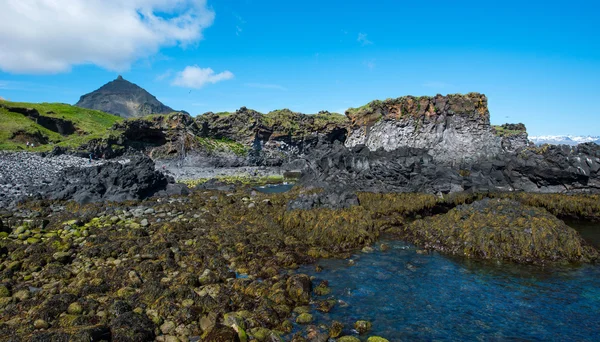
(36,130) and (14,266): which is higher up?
(36,130)

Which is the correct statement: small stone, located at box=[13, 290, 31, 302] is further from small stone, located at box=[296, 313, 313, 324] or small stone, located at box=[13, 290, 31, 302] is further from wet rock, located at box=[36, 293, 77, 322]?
small stone, located at box=[296, 313, 313, 324]

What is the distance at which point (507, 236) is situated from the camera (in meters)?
20.9

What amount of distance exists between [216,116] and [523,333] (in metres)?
97.9

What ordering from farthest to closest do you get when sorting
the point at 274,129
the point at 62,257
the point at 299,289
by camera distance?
1. the point at 274,129
2. the point at 62,257
3. the point at 299,289

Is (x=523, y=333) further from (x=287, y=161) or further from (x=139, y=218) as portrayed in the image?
(x=287, y=161)

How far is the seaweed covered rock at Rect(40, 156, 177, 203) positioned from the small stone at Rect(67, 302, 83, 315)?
76.5 feet

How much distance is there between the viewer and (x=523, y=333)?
1236 centimetres

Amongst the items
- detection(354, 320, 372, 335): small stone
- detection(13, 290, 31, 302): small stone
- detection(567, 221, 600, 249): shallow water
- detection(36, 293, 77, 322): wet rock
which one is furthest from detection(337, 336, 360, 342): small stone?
detection(567, 221, 600, 249): shallow water

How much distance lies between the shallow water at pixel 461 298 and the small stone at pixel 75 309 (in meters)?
8.86

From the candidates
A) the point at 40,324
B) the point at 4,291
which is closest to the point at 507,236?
the point at 40,324

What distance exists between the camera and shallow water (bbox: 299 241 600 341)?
12.6 m

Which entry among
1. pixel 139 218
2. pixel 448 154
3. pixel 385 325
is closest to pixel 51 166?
pixel 139 218

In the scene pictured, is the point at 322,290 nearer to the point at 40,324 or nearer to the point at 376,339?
the point at 376,339

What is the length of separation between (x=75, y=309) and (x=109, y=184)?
26.5 meters
